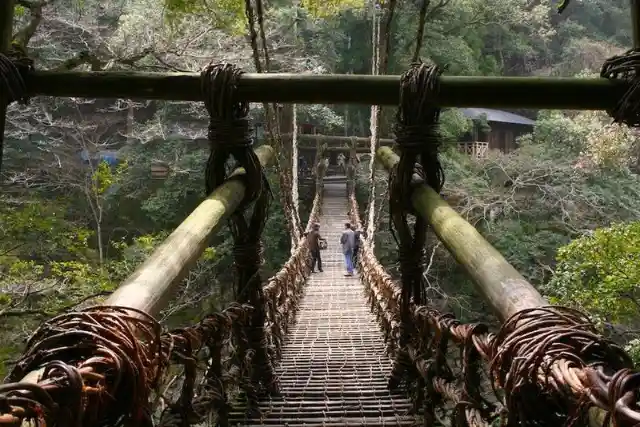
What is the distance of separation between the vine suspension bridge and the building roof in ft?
33.8

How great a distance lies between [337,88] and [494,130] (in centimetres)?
1257

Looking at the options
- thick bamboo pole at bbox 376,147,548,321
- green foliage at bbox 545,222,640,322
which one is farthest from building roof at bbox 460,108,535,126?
thick bamboo pole at bbox 376,147,548,321

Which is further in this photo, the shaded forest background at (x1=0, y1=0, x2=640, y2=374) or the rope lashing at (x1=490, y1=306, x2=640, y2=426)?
the shaded forest background at (x1=0, y1=0, x2=640, y2=374)

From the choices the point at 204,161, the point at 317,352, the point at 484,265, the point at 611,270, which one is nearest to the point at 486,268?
the point at 484,265

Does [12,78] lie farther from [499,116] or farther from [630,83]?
[499,116]

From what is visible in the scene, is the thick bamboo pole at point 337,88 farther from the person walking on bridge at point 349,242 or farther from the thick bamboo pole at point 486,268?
the person walking on bridge at point 349,242

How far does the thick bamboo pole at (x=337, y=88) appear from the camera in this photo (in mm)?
1606

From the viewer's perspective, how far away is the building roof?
12.7 metres

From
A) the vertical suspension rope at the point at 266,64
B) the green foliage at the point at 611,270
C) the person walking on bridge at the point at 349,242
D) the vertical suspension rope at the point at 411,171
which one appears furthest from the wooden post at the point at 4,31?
the person walking on bridge at the point at 349,242

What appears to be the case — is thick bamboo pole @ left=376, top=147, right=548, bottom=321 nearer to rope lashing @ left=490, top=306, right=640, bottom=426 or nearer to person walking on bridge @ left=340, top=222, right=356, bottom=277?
rope lashing @ left=490, top=306, right=640, bottom=426

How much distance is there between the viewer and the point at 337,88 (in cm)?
173

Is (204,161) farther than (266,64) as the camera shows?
Yes

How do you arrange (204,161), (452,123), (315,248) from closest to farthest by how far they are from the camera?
(315,248) → (204,161) → (452,123)

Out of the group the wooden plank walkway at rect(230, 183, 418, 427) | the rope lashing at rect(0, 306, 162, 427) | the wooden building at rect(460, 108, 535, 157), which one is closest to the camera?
the rope lashing at rect(0, 306, 162, 427)
